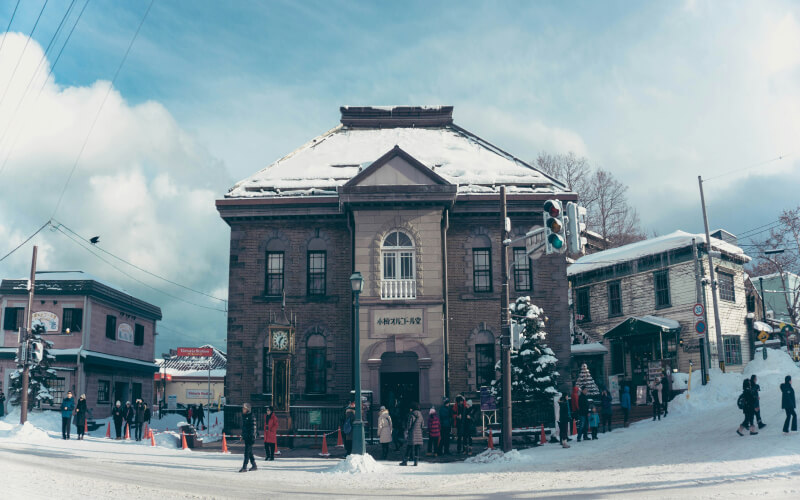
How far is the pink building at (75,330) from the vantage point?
126 feet

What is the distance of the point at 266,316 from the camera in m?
29.8

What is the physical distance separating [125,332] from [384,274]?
996 inches

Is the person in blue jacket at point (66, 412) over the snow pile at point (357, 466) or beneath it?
over

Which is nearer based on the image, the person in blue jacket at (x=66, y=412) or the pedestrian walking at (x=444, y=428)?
the pedestrian walking at (x=444, y=428)

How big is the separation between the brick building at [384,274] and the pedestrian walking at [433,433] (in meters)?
5.74

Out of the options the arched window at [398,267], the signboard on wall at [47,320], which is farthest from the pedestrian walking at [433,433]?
the signboard on wall at [47,320]

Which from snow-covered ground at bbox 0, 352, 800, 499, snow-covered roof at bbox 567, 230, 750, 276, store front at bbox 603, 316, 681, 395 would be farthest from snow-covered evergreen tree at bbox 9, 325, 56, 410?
snow-covered roof at bbox 567, 230, 750, 276

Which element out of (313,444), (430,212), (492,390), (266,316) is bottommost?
(313,444)

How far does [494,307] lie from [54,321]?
1033 inches

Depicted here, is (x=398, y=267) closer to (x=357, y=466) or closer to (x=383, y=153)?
(x=383, y=153)

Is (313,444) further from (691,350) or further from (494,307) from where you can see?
(691,350)

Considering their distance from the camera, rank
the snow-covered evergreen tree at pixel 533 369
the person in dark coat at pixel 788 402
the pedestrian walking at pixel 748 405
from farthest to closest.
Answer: the snow-covered evergreen tree at pixel 533 369
the pedestrian walking at pixel 748 405
the person in dark coat at pixel 788 402

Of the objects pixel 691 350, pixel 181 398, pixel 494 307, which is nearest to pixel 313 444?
pixel 494 307

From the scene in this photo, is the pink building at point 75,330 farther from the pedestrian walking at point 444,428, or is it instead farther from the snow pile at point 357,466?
the snow pile at point 357,466
